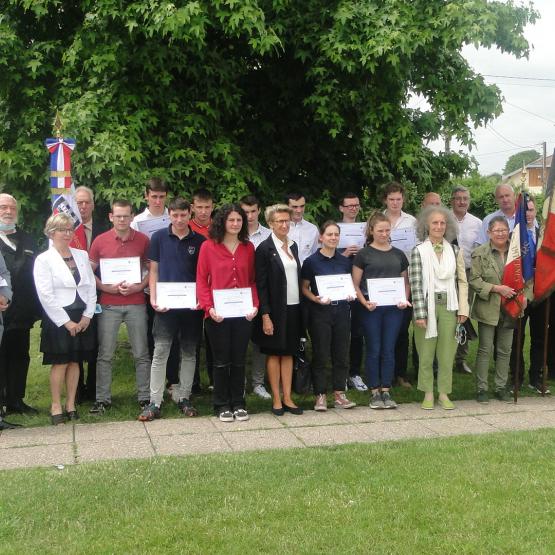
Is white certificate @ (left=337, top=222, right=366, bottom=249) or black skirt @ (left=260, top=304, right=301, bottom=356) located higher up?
white certificate @ (left=337, top=222, right=366, bottom=249)

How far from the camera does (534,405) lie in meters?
7.96

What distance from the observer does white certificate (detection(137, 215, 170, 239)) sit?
786cm

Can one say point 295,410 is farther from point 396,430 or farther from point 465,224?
point 465,224

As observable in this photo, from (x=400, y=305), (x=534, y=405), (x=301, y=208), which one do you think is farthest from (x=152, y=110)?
(x=534, y=405)

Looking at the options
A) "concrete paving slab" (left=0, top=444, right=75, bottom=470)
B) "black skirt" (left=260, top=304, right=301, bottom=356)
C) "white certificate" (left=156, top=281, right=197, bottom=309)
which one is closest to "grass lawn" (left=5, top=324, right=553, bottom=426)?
"black skirt" (left=260, top=304, right=301, bottom=356)

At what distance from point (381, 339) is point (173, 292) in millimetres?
2325

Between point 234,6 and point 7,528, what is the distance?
568 cm

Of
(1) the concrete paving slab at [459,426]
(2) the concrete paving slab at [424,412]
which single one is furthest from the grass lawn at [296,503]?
(2) the concrete paving slab at [424,412]

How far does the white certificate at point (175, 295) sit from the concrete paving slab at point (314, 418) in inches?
58.2

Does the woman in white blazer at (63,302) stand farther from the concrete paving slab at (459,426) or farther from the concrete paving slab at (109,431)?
the concrete paving slab at (459,426)

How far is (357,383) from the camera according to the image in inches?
344

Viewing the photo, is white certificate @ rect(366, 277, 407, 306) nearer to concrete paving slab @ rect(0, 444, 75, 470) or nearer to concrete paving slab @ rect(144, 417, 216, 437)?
concrete paving slab @ rect(144, 417, 216, 437)

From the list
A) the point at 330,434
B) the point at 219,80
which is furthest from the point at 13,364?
the point at 219,80

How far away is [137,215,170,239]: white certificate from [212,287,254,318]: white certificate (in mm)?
1311
